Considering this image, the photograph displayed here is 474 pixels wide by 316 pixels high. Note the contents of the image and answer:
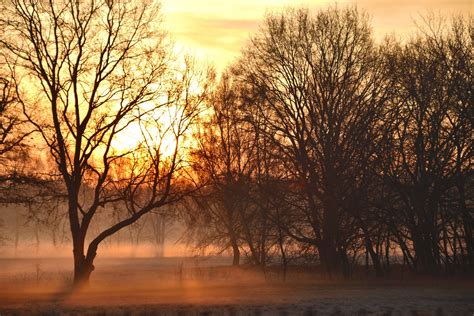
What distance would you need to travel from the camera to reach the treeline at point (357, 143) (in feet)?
101

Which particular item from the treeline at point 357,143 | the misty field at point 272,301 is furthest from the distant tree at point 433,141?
the misty field at point 272,301

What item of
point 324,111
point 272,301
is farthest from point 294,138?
point 272,301

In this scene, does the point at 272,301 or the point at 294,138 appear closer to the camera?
the point at 272,301

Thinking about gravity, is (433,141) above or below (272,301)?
above

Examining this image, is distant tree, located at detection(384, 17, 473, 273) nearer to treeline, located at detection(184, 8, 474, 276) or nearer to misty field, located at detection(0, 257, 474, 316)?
treeline, located at detection(184, 8, 474, 276)

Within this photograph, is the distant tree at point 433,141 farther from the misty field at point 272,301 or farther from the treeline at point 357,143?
the misty field at point 272,301

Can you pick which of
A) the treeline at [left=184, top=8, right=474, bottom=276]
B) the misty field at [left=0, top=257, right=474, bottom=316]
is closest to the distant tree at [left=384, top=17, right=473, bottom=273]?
the treeline at [left=184, top=8, right=474, bottom=276]

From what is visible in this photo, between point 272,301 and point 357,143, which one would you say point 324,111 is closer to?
point 357,143

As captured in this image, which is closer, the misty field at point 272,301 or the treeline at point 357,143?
the misty field at point 272,301

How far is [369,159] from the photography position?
3222 centimetres

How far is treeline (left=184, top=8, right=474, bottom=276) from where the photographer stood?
3064 cm

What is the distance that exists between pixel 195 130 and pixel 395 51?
15676mm

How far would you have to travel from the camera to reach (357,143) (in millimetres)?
32281

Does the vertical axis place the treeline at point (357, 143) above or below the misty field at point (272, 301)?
above
